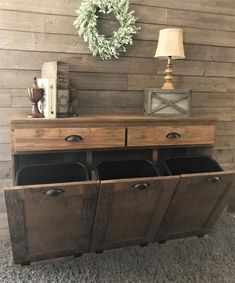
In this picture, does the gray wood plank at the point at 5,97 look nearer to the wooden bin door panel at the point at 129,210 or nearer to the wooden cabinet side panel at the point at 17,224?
the wooden cabinet side panel at the point at 17,224

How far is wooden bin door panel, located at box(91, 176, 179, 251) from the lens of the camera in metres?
1.45

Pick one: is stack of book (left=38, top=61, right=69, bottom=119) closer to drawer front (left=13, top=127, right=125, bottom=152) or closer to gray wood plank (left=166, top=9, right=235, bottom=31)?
drawer front (left=13, top=127, right=125, bottom=152)

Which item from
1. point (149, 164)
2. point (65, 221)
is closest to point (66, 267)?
point (65, 221)

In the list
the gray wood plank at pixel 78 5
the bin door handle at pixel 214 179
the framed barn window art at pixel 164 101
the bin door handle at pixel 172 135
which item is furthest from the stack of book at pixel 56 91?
the bin door handle at pixel 214 179

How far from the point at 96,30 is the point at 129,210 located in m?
1.17

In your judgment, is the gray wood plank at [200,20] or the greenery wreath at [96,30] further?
the gray wood plank at [200,20]

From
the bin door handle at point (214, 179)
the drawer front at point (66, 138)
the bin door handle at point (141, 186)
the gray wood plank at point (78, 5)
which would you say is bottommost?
the bin door handle at point (141, 186)

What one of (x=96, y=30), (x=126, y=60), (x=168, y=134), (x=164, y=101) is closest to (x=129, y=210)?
(x=168, y=134)

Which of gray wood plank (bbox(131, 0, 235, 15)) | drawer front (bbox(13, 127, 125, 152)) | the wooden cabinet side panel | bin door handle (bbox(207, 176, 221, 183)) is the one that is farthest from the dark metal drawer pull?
gray wood plank (bbox(131, 0, 235, 15))

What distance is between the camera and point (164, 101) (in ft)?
5.99

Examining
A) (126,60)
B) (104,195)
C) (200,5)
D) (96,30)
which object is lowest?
(104,195)

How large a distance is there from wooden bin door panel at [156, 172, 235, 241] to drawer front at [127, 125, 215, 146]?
12.6 inches

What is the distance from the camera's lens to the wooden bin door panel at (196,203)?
1581 millimetres

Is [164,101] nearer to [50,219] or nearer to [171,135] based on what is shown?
[171,135]
